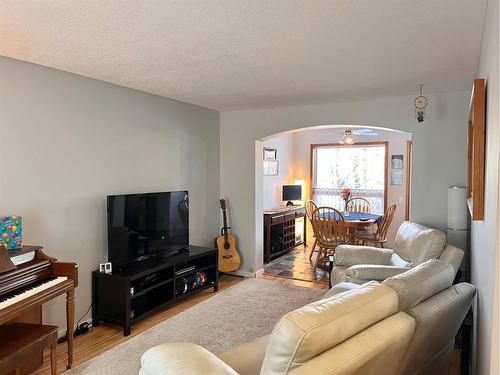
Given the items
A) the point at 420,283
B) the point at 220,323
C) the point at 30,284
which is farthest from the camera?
the point at 220,323

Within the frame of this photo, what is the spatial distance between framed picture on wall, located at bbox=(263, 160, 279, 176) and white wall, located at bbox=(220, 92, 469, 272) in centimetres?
166

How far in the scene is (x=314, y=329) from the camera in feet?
4.17

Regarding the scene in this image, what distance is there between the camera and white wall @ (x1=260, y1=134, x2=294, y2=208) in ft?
23.2

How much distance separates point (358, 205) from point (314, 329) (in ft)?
21.1

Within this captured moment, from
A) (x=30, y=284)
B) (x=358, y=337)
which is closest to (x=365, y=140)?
(x=30, y=284)

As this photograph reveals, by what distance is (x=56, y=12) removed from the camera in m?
2.02

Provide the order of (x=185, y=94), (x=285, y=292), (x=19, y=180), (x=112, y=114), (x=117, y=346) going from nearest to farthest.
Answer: (x=19, y=180) → (x=117, y=346) → (x=112, y=114) → (x=185, y=94) → (x=285, y=292)

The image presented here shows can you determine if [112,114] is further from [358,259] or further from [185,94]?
[358,259]

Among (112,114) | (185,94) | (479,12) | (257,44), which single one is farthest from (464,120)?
(112,114)

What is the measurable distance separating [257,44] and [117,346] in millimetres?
2738

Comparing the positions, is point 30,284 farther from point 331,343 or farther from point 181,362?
point 331,343

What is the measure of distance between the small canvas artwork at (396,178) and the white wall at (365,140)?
0.18 ft

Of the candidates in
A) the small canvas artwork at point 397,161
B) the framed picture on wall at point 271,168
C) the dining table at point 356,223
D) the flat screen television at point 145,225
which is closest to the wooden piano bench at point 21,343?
the flat screen television at point 145,225

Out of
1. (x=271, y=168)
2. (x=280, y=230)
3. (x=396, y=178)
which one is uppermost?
(x=271, y=168)
